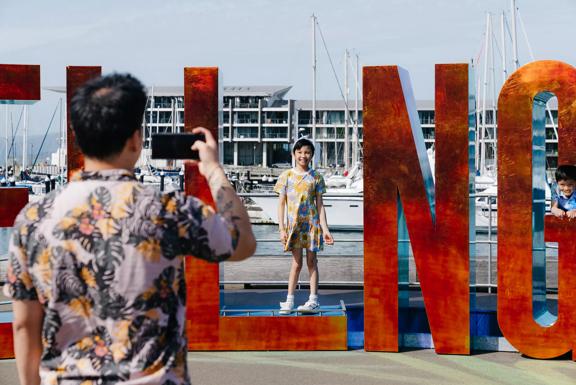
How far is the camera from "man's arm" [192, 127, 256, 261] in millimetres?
2441

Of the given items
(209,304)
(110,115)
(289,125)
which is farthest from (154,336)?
(289,125)

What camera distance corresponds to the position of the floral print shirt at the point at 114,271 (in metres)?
2.30

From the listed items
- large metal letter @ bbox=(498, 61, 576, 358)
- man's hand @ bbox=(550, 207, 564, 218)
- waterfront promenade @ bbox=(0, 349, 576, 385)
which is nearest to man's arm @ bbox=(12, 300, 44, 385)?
waterfront promenade @ bbox=(0, 349, 576, 385)

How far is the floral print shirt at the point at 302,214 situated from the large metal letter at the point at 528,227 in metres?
1.62

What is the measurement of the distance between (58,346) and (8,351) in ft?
15.0

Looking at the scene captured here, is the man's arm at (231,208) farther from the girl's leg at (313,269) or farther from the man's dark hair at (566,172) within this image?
the girl's leg at (313,269)

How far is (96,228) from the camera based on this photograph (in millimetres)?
2311

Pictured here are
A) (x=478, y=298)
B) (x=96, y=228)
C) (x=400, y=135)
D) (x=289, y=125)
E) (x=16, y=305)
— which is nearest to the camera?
(x=96, y=228)

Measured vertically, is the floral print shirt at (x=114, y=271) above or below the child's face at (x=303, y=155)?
below

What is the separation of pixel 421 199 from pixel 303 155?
1.20m

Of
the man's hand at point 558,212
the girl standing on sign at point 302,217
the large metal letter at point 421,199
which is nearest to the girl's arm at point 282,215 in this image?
the girl standing on sign at point 302,217

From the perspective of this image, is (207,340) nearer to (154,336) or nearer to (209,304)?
(209,304)

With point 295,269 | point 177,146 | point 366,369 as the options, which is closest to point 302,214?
point 295,269

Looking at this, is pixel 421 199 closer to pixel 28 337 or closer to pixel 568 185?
pixel 568 185
